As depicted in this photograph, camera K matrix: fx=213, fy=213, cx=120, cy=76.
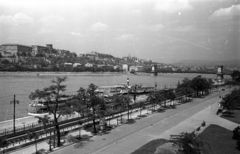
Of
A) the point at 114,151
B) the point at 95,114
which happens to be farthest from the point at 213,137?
the point at 95,114

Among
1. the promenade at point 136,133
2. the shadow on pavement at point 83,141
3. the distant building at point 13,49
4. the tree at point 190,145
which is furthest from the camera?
the distant building at point 13,49

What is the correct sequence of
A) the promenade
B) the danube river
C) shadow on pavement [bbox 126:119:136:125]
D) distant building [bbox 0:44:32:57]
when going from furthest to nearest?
1. distant building [bbox 0:44:32:57]
2. the danube river
3. shadow on pavement [bbox 126:119:136:125]
4. the promenade

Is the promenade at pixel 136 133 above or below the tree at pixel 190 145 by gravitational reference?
below

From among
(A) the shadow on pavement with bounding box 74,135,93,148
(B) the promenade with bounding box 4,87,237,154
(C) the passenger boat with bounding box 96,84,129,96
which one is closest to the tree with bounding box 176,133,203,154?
(B) the promenade with bounding box 4,87,237,154

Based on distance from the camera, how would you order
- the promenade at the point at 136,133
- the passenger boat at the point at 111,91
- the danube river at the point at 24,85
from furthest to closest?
the passenger boat at the point at 111,91 < the danube river at the point at 24,85 < the promenade at the point at 136,133

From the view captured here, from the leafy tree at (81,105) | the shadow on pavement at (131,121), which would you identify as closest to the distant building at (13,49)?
the leafy tree at (81,105)

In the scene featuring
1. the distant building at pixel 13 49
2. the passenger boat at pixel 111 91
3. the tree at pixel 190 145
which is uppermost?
the distant building at pixel 13 49

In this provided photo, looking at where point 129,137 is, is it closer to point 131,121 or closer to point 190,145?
point 131,121

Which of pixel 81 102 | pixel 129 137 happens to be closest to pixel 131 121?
pixel 129 137

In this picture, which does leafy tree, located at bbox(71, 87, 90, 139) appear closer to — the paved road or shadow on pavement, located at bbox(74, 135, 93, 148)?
shadow on pavement, located at bbox(74, 135, 93, 148)

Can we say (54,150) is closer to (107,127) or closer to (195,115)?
(107,127)

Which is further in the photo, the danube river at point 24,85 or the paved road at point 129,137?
the danube river at point 24,85

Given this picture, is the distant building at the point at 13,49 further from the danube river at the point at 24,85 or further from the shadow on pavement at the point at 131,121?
the shadow on pavement at the point at 131,121
